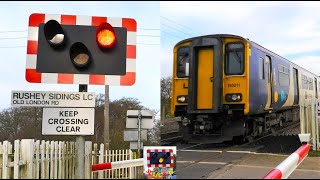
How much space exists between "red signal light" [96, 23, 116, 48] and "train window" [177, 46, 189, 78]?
7.11m

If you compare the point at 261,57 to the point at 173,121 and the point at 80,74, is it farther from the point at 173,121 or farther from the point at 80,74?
the point at 80,74

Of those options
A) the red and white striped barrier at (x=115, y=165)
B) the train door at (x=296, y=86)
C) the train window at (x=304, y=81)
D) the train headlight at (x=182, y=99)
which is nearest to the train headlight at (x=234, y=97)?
the train headlight at (x=182, y=99)

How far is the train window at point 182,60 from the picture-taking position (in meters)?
11.1

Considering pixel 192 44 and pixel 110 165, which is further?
pixel 192 44

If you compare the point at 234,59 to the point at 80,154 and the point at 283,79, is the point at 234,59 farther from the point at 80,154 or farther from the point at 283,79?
the point at 80,154

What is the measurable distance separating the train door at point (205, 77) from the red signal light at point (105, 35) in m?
6.82

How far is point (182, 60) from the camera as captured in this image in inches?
445

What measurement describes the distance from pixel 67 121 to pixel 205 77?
22.9 feet

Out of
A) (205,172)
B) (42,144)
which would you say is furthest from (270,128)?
(42,144)

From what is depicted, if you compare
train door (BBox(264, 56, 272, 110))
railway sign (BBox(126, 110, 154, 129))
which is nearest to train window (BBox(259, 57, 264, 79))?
train door (BBox(264, 56, 272, 110))

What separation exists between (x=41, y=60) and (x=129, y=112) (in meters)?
8.37

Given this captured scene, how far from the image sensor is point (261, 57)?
39.1 ft

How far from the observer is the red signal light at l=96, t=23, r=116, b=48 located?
403 cm

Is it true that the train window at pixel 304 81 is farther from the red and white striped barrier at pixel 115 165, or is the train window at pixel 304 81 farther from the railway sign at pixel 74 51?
the railway sign at pixel 74 51
